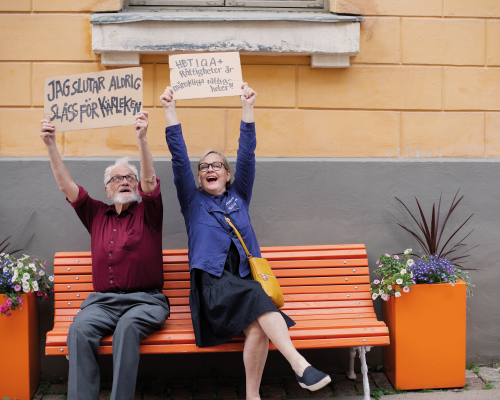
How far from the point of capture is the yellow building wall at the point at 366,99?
3.92 metres

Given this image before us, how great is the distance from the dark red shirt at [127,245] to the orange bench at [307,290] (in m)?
0.27

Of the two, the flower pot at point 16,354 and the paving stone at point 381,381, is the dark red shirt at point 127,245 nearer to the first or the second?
the flower pot at point 16,354

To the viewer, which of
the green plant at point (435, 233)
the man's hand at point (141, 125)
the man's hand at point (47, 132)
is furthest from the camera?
the green plant at point (435, 233)

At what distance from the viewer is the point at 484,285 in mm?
4059

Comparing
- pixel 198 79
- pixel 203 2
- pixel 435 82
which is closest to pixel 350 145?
pixel 435 82

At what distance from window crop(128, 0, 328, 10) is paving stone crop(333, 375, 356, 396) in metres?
3.10

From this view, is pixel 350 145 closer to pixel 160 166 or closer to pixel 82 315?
pixel 160 166

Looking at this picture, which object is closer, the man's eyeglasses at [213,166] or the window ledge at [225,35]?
the man's eyeglasses at [213,166]

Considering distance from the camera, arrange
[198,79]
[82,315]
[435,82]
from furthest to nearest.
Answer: [435,82], [198,79], [82,315]

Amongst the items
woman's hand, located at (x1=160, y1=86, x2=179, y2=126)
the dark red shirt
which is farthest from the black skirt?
woman's hand, located at (x1=160, y1=86, x2=179, y2=126)

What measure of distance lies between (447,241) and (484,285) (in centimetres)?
54

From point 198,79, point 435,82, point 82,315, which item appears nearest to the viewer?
point 82,315

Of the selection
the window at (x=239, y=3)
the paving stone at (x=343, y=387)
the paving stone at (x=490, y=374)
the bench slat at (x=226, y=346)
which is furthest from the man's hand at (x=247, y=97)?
the paving stone at (x=490, y=374)

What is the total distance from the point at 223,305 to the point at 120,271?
77cm
